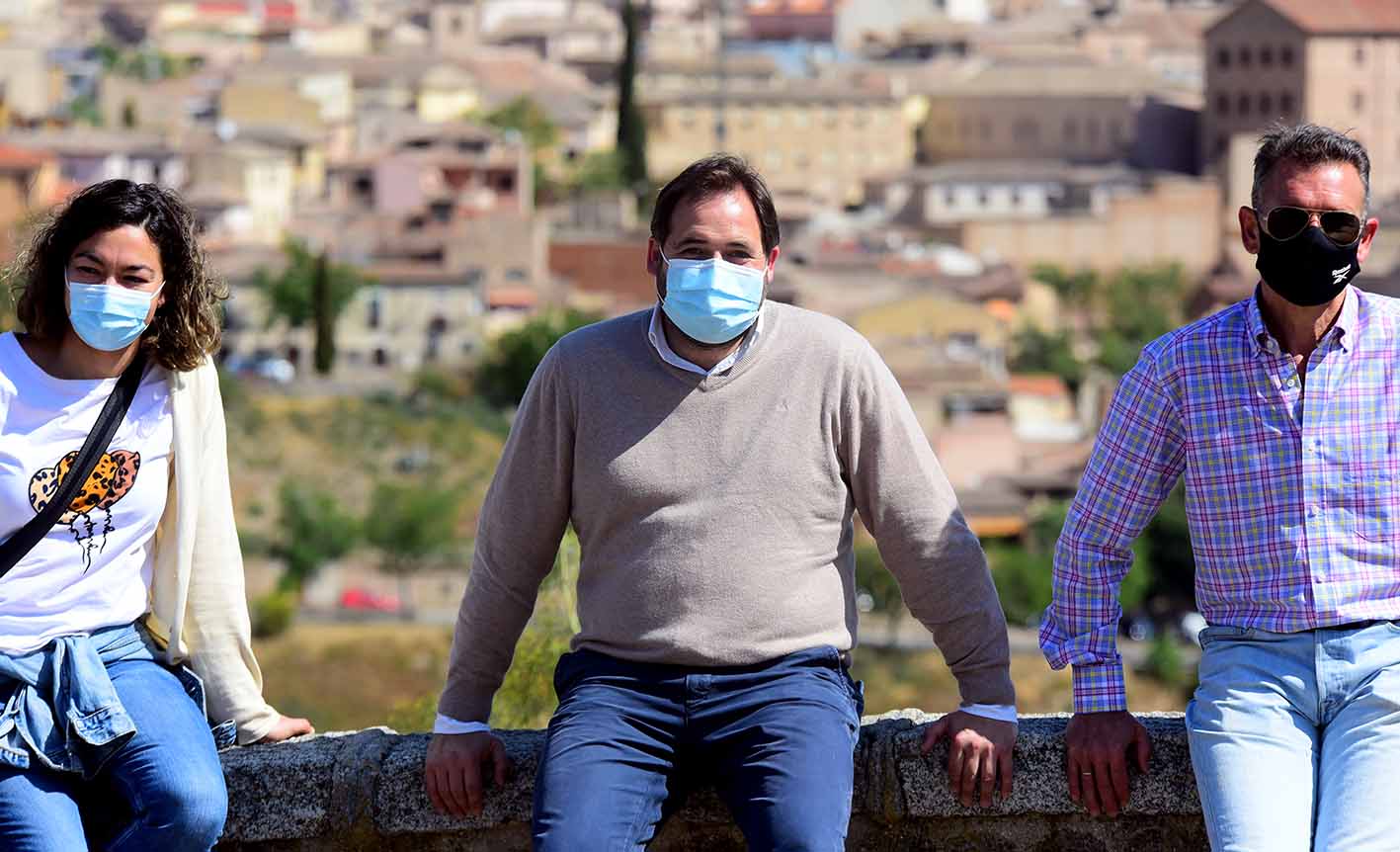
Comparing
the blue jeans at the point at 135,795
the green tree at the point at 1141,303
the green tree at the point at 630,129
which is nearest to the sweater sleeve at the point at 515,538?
the blue jeans at the point at 135,795

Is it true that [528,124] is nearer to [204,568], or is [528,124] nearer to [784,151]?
[784,151]

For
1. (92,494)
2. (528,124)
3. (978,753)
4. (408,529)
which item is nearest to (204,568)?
(92,494)

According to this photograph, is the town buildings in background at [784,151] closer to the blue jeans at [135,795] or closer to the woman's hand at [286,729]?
the woman's hand at [286,729]

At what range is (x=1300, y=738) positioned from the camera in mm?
3092

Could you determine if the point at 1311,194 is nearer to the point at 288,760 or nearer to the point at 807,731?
the point at 807,731

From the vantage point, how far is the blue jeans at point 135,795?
10.0 ft

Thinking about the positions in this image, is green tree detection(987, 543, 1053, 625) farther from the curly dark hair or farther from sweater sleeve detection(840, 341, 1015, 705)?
the curly dark hair

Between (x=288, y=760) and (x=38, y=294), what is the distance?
2.49 ft

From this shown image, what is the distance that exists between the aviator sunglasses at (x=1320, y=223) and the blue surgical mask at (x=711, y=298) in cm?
71

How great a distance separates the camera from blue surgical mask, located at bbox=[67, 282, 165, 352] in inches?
128

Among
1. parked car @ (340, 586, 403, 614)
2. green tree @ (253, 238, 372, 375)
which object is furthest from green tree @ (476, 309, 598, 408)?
parked car @ (340, 586, 403, 614)

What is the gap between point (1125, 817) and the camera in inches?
131

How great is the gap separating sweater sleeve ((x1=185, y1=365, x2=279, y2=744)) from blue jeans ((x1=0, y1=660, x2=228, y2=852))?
0.48 feet

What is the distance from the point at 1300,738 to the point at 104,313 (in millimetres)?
1729
